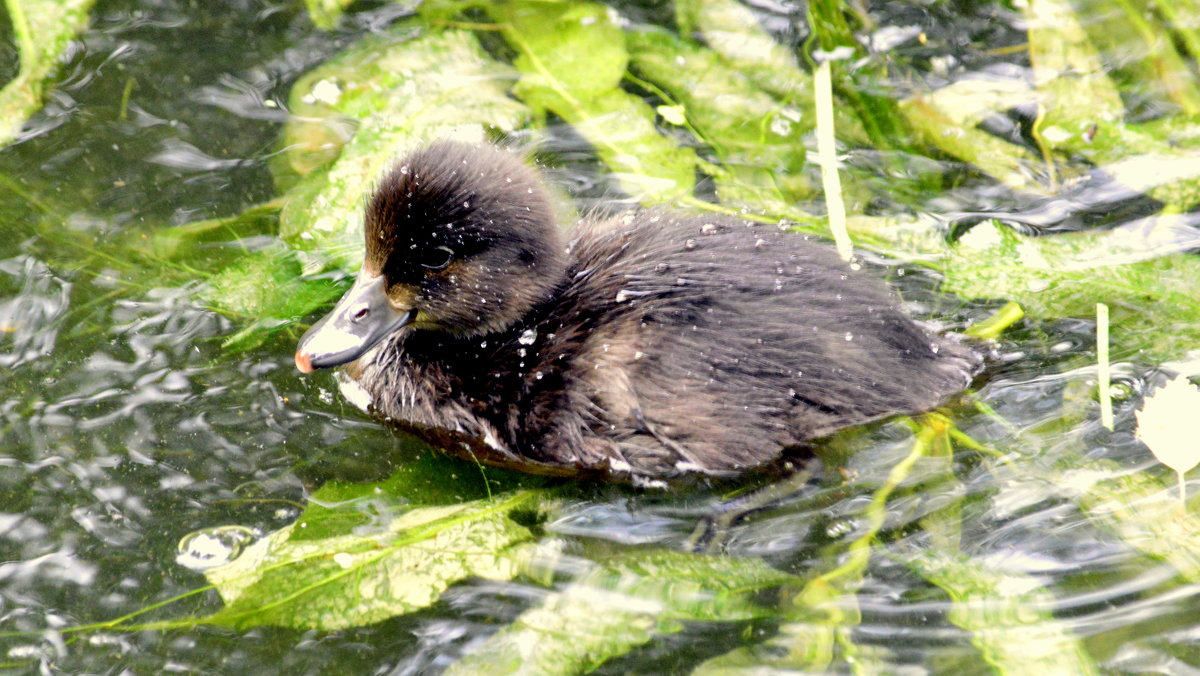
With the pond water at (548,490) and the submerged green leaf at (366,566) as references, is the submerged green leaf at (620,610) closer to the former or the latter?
the pond water at (548,490)

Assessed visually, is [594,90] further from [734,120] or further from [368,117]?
[368,117]

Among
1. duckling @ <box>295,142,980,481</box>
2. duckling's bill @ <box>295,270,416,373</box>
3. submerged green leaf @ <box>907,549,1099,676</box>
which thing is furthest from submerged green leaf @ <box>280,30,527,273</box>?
submerged green leaf @ <box>907,549,1099,676</box>

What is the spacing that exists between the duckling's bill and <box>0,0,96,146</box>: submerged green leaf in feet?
7.22

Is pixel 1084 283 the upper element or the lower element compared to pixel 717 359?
lower

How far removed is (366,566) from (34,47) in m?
3.22

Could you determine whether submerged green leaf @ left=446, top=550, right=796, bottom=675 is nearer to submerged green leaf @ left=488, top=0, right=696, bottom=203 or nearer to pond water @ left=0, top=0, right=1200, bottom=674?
pond water @ left=0, top=0, right=1200, bottom=674

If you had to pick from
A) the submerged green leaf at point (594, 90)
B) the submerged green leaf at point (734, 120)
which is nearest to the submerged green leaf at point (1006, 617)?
the submerged green leaf at point (734, 120)

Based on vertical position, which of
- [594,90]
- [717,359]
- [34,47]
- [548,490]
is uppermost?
[34,47]

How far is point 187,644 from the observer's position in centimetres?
323

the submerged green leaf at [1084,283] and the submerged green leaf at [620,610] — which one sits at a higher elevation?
the submerged green leaf at [1084,283]

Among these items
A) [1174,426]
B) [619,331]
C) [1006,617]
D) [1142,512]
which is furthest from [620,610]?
[1174,426]

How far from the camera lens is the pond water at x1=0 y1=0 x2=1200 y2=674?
10.6 feet

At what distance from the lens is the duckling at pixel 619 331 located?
3.66 m

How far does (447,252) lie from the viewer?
12.5 feet
